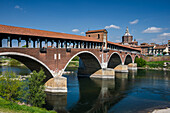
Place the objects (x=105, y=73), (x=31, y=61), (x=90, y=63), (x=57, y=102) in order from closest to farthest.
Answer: (x=57, y=102) → (x=31, y=61) → (x=105, y=73) → (x=90, y=63)

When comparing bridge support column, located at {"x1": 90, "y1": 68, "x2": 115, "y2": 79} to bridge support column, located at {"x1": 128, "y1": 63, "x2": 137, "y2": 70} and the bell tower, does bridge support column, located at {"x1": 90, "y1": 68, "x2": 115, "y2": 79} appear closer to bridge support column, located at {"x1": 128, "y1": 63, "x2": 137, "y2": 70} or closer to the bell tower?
bridge support column, located at {"x1": 128, "y1": 63, "x2": 137, "y2": 70}

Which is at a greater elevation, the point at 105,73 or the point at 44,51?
the point at 44,51

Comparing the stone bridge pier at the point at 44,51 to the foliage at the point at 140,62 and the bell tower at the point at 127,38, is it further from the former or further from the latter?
the bell tower at the point at 127,38

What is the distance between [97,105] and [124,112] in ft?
13.9

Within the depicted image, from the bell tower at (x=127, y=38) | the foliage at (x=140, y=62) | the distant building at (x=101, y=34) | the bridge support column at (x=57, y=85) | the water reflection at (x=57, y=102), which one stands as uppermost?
the bell tower at (x=127, y=38)

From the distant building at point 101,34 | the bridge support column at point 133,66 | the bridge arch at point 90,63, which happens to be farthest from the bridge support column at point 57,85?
the bridge support column at point 133,66

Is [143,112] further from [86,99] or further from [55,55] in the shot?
[55,55]

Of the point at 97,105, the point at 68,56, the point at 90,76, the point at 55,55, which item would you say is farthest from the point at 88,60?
the point at 97,105

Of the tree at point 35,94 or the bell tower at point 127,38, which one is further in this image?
the bell tower at point 127,38

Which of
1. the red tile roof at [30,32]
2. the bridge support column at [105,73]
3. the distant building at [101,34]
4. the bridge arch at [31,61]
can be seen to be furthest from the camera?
the distant building at [101,34]

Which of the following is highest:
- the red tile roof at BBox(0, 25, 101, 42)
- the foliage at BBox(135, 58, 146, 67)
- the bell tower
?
the bell tower

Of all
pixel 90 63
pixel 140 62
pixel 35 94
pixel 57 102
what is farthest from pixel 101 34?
pixel 140 62

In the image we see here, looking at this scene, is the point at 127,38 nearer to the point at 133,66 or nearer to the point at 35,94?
the point at 133,66

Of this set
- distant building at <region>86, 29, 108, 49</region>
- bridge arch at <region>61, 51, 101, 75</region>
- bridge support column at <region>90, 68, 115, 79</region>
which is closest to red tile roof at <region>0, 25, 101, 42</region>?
bridge arch at <region>61, 51, 101, 75</region>
